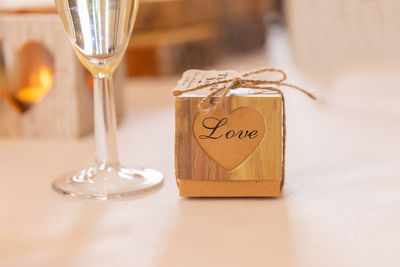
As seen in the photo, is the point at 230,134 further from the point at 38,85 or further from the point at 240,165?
the point at 38,85

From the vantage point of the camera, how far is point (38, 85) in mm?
794

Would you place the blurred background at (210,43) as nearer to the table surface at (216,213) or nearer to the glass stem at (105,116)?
the table surface at (216,213)

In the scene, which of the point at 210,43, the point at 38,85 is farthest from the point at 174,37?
the point at 38,85

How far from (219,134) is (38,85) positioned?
1.23 feet

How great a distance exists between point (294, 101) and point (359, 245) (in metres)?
0.58

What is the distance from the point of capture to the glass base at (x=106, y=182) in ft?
1.84

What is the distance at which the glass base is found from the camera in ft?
1.84

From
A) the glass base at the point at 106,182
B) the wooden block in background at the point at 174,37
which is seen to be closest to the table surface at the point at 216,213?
the glass base at the point at 106,182

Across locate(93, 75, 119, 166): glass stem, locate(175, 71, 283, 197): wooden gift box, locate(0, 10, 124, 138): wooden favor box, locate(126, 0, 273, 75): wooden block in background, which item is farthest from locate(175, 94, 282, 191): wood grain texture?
locate(126, 0, 273, 75): wooden block in background

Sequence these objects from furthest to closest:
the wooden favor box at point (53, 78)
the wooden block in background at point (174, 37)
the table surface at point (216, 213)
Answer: the wooden block in background at point (174, 37) → the wooden favor box at point (53, 78) → the table surface at point (216, 213)

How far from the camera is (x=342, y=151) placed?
2.28 feet

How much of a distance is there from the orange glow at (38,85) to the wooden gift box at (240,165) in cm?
33

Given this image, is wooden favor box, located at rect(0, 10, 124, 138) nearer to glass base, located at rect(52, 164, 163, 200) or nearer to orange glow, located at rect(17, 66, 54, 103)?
orange glow, located at rect(17, 66, 54, 103)

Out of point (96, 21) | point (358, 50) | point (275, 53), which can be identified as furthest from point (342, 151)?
point (275, 53)
